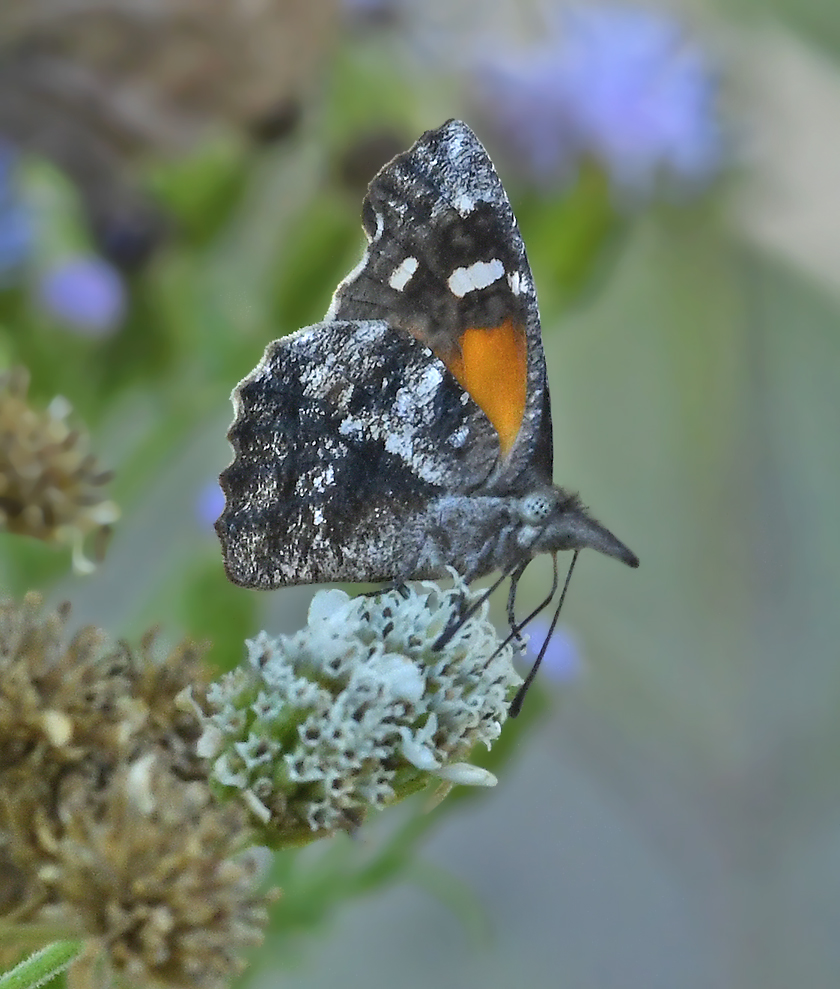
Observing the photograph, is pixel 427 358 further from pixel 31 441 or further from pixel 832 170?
pixel 832 170

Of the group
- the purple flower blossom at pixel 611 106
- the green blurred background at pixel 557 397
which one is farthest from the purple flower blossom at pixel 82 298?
the purple flower blossom at pixel 611 106

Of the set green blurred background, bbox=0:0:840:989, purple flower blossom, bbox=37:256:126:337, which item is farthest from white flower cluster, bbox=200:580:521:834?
purple flower blossom, bbox=37:256:126:337

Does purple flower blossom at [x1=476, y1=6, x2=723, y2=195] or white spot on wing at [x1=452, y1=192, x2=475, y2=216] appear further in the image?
purple flower blossom at [x1=476, y1=6, x2=723, y2=195]

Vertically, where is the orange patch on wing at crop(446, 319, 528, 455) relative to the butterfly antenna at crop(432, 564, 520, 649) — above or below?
above

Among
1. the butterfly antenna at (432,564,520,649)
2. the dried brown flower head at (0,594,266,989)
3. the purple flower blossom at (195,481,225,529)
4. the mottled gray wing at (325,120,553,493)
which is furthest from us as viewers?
the purple flower blossom at (195,481,225,529)

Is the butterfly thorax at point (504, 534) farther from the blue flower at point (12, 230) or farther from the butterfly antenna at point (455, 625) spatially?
the blue flower at point (12, 230)

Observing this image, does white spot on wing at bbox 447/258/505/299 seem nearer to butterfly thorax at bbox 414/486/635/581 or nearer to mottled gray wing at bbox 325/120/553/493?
mottled gray wing at bbox 325/120/553/493
